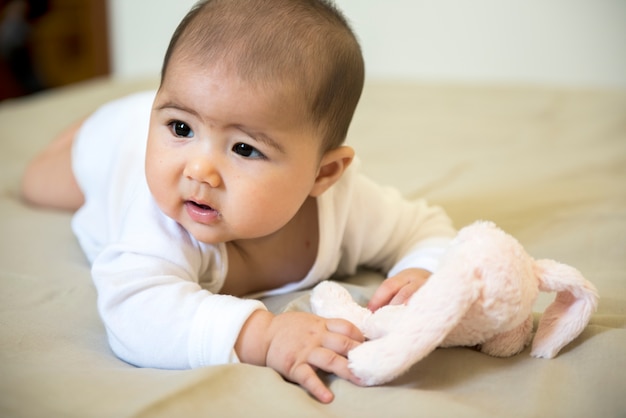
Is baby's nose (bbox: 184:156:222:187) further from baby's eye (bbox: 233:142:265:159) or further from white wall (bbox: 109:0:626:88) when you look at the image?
white wall (bbox: 109:0:626:88)

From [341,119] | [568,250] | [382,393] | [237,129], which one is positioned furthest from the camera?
[568,250]

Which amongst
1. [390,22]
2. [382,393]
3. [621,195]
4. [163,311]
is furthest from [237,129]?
[390,22]

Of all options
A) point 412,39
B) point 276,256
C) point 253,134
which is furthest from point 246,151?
point 412,39

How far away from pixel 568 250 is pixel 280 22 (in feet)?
2.07

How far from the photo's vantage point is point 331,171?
1.00 metres

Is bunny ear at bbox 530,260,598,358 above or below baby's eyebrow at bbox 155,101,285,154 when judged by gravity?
below

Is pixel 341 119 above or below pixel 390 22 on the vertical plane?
above

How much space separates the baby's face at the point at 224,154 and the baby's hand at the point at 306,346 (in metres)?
0.15

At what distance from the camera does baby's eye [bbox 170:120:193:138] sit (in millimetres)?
866

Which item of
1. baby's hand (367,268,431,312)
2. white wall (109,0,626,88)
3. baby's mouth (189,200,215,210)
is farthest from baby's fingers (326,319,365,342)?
white wall (109,0,626,88)

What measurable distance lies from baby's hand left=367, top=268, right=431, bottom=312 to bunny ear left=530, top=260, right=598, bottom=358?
0.56 ft

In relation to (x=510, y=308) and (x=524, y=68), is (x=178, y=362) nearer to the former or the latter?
(x=510, y=308)

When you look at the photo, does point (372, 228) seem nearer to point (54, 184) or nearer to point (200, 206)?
point (200, 206)

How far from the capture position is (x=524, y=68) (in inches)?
114
